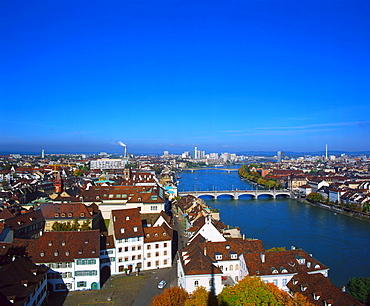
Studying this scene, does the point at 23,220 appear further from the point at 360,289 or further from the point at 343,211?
the point at 343,211

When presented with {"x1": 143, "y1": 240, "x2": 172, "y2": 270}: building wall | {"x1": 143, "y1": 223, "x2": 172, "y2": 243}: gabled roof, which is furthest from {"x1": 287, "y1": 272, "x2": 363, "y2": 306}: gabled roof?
{"x1": 143, "y1": 223, "x2": 172, "y2": 243}: gabled roof

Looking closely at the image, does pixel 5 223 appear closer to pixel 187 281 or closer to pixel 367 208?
pixel 187 281

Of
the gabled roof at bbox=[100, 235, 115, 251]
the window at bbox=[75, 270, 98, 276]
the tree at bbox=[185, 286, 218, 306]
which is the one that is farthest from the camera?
the gabled roof at bbox=[100, 235, 115, 251]

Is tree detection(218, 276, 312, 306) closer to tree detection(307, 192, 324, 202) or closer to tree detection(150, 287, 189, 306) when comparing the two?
tree detection(150, 287, 189, 306)

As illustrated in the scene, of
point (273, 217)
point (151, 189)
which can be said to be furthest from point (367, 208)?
point (151, 189)

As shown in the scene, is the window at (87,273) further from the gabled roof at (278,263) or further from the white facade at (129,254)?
the gabled roof at (278,263)

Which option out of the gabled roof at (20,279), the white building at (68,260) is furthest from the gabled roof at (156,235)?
the gabled roof at (20,279)

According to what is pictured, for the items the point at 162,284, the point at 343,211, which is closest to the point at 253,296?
the point at 162,284
